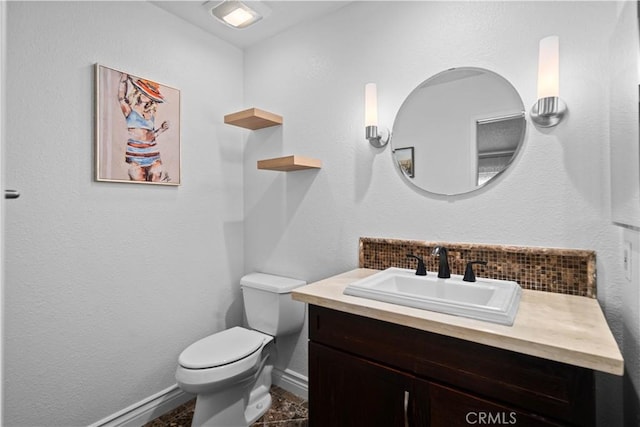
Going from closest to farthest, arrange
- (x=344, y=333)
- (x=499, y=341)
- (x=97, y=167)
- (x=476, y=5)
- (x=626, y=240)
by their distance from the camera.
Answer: (x=499, y=341)
(x=626, y=240)
(x=344, y=333)
(x=476, y=5)
(x=97, y=167)

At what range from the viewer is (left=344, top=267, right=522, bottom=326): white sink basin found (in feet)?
3.38

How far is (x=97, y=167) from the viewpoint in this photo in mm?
1678

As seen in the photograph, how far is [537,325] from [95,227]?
1965 mm

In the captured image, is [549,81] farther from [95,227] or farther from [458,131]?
[95,227]

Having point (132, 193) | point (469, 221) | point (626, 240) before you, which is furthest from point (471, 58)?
point (132, 193)

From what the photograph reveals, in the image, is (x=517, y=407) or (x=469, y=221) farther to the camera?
(x=469, y=221)

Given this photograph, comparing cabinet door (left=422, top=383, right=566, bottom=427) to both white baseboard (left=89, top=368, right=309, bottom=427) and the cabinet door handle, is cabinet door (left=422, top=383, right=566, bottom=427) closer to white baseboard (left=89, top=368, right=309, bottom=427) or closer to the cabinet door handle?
the cabinet door handle

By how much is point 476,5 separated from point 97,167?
6.59ft

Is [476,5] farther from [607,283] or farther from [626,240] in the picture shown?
[607,283]

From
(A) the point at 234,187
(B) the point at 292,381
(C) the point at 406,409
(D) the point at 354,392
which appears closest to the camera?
(C) the point at 406,409

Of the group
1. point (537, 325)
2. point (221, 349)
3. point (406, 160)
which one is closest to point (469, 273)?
point (537, 325)

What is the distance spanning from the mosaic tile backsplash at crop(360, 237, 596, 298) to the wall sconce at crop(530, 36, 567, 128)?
1.83ft

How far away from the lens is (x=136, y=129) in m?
1.84

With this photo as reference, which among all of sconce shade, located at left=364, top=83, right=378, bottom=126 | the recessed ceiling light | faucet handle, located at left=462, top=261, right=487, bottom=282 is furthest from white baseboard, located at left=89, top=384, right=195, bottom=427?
the recessed ceiling light
